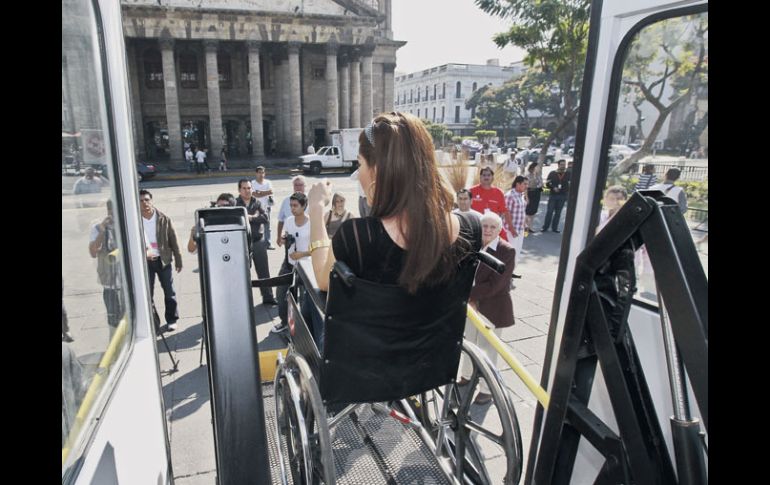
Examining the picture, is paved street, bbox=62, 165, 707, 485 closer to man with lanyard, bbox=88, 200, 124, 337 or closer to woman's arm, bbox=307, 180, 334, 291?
man with lanyard, bbox=88, 200, 124, 337

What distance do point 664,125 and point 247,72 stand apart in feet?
137

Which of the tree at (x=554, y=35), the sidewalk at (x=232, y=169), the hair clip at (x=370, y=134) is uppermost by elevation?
the tree at (x=554, y=35)

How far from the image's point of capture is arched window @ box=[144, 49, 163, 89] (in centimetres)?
3734

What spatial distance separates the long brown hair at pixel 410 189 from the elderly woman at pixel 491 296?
218 centimetres

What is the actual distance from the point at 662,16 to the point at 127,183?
2146mm

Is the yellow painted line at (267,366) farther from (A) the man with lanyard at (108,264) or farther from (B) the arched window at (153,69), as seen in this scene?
(B) the arched window at (153,69)

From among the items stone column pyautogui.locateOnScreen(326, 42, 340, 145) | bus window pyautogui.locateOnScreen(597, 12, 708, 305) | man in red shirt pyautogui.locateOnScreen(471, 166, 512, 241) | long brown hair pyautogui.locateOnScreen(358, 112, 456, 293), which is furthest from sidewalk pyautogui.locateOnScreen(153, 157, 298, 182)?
bus window pyautogui.locateOnScreen(597, 12, 708, 305)

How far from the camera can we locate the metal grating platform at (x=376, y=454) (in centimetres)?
295

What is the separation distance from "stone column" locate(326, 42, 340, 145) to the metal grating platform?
3659cm

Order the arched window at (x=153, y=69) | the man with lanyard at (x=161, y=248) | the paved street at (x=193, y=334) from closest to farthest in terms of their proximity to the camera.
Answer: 1. the paved street at (x=193, y=334)
2. the man with lanyard at (x=161, y=248)
3. the arched window at (x=153, y=69)

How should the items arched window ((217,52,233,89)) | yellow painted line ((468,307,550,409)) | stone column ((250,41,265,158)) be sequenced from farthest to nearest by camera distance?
arched window ((217,52,233,89)), stone column ((250,41,265,158)), yellow painted line ((468,307,550,409))

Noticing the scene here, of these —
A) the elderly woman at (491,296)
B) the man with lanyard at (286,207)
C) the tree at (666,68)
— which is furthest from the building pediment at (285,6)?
the tree at (666,68)

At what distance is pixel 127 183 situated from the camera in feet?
6.40
